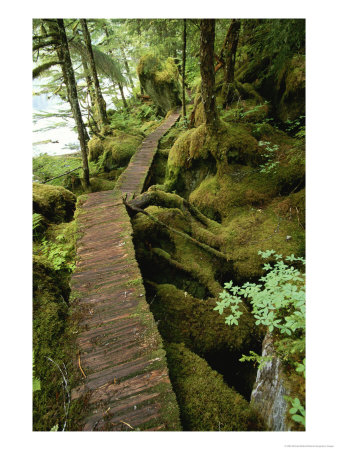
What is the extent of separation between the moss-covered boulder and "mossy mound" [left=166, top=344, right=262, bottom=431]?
661 inches

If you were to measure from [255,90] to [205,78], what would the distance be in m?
4.08

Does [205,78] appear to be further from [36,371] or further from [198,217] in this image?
[36,371]

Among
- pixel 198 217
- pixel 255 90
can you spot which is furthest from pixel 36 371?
pixel 255 90

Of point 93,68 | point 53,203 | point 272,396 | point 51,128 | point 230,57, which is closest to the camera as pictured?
point 272,396

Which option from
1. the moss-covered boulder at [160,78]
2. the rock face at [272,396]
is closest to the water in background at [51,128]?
the moss-covered boulder at [160,78]

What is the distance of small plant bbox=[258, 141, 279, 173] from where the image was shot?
521 cm

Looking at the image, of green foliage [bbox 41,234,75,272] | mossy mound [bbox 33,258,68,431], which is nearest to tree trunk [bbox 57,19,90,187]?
green foliage [bbox 41,234,75,272]

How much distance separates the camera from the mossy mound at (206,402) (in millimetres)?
2158

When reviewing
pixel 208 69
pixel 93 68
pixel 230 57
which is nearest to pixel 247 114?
pixel 230 57

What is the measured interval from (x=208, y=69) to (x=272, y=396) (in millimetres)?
5913

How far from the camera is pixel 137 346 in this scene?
8.23 feet

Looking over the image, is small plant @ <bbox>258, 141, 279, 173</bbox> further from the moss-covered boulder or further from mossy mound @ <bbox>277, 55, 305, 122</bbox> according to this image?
the moss-covered boulder

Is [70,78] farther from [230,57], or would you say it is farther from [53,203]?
[230,57]

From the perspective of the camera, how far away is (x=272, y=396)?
2.02m
